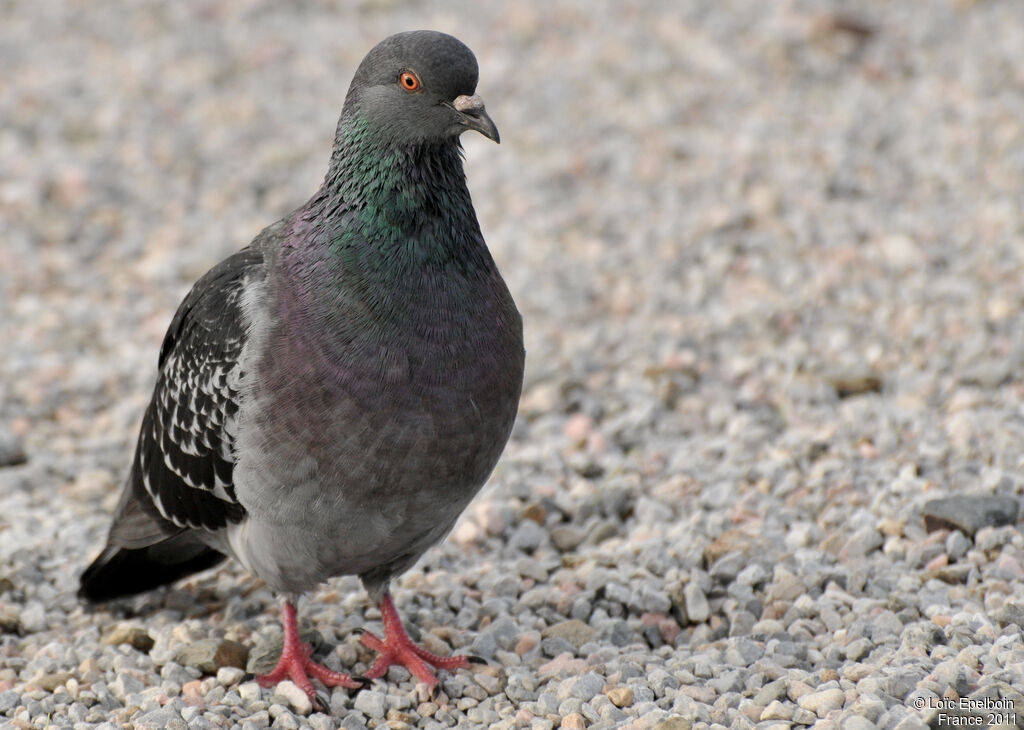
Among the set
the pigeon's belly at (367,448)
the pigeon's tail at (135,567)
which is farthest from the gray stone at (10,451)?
the pigeon's belly at (367,448)

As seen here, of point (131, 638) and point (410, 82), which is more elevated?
point (410, 82)

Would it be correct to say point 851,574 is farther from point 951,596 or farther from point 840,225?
point 840,225

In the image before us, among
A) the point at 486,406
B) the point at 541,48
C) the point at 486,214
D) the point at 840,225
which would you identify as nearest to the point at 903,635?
the point at 486,406

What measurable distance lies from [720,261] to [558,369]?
5.96ft

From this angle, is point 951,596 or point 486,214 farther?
point 486,214

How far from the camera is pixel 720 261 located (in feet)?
31.5

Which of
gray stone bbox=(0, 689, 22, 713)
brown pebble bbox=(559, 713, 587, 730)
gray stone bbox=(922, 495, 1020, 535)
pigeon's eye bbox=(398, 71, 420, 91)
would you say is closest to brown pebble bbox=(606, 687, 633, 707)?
brown pebble bbox=(559, 713, 587, 730)

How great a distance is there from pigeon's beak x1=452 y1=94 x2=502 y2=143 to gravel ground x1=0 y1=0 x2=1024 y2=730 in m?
2.24

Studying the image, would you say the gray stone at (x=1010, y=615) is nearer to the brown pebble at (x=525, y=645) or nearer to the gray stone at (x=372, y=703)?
the brown pebble at (x=525, y=645)

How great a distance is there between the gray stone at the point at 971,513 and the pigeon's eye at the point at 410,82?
316 cm

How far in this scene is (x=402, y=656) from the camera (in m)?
5.66

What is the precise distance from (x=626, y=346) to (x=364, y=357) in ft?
13.6

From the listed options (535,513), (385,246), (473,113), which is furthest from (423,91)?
(535,513)

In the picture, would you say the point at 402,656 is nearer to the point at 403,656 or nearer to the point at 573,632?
the point at 403,656
